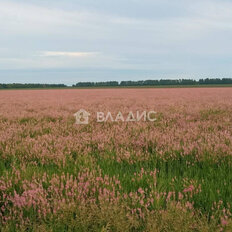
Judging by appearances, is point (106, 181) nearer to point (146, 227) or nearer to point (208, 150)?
point (146, 227)

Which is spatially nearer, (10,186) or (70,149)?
(10,186)

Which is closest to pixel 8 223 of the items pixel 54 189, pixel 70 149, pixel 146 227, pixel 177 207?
pixel 54 189

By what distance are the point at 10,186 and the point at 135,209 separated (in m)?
1.70

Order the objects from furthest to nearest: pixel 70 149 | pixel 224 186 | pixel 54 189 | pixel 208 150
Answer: pixel 70 149 → pixel 208 150 → pixel 224 186 → pixel 54 189

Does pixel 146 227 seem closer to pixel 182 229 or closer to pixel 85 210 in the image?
pixel 182 229

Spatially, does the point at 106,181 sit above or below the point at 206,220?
above

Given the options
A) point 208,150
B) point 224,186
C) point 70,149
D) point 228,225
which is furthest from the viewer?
point 70,149

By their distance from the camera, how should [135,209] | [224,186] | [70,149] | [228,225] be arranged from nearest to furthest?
1. [228,225]
2. [135,209]
3. [224,186]
4. [70,149]

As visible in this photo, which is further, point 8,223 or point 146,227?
point 8,223

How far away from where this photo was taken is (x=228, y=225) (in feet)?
7.30

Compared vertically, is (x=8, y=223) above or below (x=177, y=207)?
below

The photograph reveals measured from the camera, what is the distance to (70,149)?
15.9 feet

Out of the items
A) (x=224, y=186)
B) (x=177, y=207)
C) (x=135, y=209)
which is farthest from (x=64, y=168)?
(x=224, y=186)

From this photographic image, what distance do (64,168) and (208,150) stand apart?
2469 mm
